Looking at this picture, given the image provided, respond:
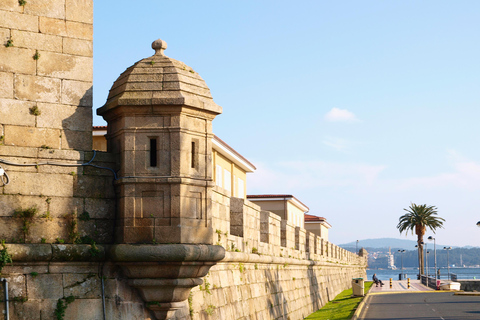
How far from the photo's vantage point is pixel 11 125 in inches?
384

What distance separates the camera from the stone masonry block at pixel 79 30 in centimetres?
1043

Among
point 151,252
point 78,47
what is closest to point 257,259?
point 151,252

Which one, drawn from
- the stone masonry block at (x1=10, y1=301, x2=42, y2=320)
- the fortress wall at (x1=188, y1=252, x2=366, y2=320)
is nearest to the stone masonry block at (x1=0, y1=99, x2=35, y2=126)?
the stone masonry block at (x1=10, y1=301, x2=42, y2=320)

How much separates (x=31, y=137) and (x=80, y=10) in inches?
85.8

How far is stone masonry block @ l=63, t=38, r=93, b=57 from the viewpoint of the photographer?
10.4 meters

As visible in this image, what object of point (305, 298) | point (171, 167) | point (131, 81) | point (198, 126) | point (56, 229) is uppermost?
point (131, 81)

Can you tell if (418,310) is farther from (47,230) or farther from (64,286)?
(47,230)

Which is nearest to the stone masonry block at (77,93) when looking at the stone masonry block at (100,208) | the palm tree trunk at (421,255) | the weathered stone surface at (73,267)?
the stone masonry block at (100,208)

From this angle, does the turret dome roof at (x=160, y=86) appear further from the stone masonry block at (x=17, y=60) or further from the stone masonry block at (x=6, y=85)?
the stone masonry block at (x=6, y=85)

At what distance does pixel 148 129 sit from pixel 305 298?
15996 millimetres

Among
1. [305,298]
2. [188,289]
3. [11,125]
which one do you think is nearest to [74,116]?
[11,125]

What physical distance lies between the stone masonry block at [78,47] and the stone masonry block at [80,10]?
0.34 m

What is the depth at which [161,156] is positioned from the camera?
32.8 feet

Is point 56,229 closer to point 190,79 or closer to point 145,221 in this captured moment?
point 145,221
